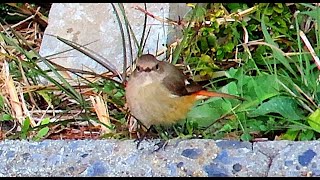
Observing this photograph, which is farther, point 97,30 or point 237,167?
point 97,30

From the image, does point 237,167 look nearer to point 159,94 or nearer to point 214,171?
point 214,171

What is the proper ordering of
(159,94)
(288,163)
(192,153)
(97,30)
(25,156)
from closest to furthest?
(288,163) → (192,153) → (25,156) → (159,94) → (97,30)

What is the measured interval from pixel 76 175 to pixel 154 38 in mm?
1786

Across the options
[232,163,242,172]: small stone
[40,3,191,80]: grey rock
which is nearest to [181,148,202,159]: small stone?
[232,163,242,172]: small stone

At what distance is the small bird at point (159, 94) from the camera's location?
3.74 meters

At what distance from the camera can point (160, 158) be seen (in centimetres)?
293

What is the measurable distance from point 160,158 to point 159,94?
898 mm

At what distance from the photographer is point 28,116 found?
397cm

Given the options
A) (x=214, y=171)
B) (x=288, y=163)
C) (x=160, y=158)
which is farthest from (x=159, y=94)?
(x=288, y=163)

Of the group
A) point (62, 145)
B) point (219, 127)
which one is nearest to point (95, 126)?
point (219, 127)

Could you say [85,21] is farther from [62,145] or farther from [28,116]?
[62,145]

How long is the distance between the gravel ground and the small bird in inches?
24.3

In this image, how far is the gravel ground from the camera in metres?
2.76

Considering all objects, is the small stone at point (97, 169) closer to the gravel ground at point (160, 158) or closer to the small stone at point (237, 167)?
the gravel ground at point (160, 158)
